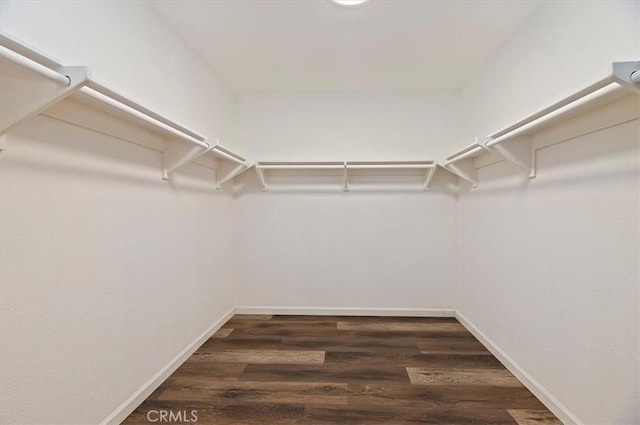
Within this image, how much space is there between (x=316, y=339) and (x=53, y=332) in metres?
1.82

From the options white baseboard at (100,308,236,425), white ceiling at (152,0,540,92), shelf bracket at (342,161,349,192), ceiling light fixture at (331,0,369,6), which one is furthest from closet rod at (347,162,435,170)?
white baseboard at (100,308,236,425)

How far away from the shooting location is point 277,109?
329cm

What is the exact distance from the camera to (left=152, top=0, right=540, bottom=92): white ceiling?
1.88 meters

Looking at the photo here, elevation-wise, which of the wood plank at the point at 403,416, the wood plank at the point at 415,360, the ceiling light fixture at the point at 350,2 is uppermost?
the ceiling light fixture at the point at 350,2

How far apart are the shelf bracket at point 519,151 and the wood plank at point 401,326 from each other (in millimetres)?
1580

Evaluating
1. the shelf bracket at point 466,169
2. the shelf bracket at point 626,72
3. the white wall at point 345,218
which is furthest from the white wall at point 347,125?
the shelf bracket at point 626,72

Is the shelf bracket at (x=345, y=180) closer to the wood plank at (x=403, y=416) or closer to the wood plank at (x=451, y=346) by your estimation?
the wood plank at (x=451, y=346)

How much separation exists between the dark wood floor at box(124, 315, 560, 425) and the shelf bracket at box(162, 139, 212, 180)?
129cm

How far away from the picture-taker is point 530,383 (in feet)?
6.21

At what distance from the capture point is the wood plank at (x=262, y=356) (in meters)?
2.28

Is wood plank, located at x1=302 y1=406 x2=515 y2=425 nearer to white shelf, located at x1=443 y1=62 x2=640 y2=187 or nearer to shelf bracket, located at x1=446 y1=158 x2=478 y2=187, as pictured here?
white shelf, located at x1=443 y1=62 x2=640 y2=187

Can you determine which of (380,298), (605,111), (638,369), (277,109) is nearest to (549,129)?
(605,111)

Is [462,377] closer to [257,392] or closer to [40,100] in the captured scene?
[257,392]

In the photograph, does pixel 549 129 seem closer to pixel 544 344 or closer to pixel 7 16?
pixel 544 344
